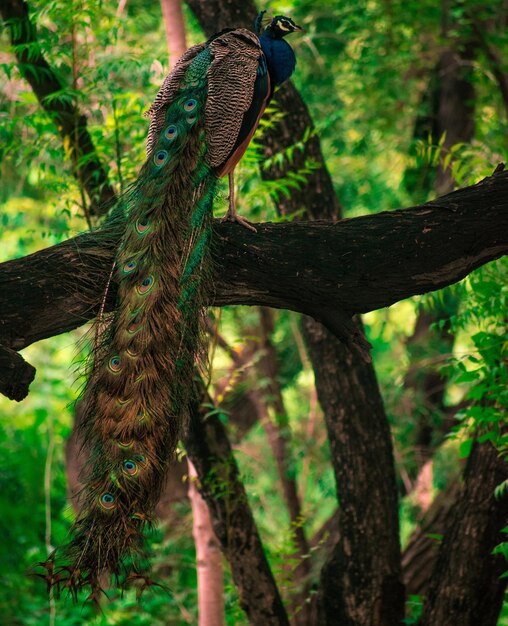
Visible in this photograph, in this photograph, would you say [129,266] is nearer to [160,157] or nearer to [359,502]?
[160,157]

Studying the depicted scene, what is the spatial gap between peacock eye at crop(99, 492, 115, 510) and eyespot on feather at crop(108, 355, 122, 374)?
1.36 ft

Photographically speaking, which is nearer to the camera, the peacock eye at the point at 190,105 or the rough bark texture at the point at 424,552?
the peacock eye at the point at 190,105

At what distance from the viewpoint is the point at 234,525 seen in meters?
4.32

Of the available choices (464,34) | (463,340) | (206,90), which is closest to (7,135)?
(206,90)

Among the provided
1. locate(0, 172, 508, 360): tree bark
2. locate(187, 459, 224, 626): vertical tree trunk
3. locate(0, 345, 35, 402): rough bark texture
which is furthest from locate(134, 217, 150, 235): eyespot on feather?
locate(187, 459, 224, 626): vertical tree trunk

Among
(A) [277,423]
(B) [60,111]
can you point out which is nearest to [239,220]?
(B) [60,111]

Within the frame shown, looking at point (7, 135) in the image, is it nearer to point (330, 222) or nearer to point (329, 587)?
point (330, 222)

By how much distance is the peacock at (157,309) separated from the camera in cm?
268

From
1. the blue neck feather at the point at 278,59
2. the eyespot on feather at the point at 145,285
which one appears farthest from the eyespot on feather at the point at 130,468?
the blue neck feather at the point at 278,59

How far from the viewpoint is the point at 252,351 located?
823cm

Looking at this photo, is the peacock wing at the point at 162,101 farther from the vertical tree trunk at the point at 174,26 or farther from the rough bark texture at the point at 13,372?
the vertical tree trunk at the point at 174,26

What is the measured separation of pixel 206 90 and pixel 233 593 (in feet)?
9.31

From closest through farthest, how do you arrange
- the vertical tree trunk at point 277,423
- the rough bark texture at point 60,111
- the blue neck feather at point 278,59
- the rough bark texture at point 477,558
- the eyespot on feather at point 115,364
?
the eyespot on feather at point 115,364 → the blue neck feather at point 278,59 → the rough bark texture at point 477,558 → the rough bark texture at point 60,111 → the vertical tree trunk at point 277,423

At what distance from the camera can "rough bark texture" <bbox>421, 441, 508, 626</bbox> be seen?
398 centimetres
